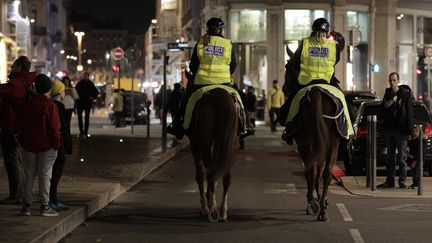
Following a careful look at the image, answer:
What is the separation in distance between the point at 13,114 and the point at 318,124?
3917 mm

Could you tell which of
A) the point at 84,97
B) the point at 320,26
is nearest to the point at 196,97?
the point at 320,26

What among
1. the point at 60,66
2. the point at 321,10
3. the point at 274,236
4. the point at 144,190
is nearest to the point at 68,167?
the point at 144,190

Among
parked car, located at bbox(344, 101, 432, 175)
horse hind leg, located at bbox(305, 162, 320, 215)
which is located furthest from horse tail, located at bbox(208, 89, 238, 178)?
parked car, located at bbox(344, 101, 432, 175)

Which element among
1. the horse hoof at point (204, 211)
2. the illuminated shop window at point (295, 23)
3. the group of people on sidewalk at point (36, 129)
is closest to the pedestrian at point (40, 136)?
the group of people on sidewalk at point (36, 129)

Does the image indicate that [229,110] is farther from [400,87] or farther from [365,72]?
[365,72]

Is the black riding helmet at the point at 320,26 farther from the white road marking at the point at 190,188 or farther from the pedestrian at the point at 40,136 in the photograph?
the white road marking at the point at 190,188

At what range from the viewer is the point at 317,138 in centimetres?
1067

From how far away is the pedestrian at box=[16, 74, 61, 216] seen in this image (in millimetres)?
10000

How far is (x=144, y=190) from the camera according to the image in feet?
47.7

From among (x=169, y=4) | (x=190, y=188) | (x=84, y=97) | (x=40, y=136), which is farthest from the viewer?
(x=169, y=4)

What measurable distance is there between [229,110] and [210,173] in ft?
2.68

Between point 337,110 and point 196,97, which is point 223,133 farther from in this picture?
point 337,110

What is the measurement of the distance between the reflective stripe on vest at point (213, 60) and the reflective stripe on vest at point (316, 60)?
1016mm

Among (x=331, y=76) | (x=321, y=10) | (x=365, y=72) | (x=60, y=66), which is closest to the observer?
(x=331, y=76)
